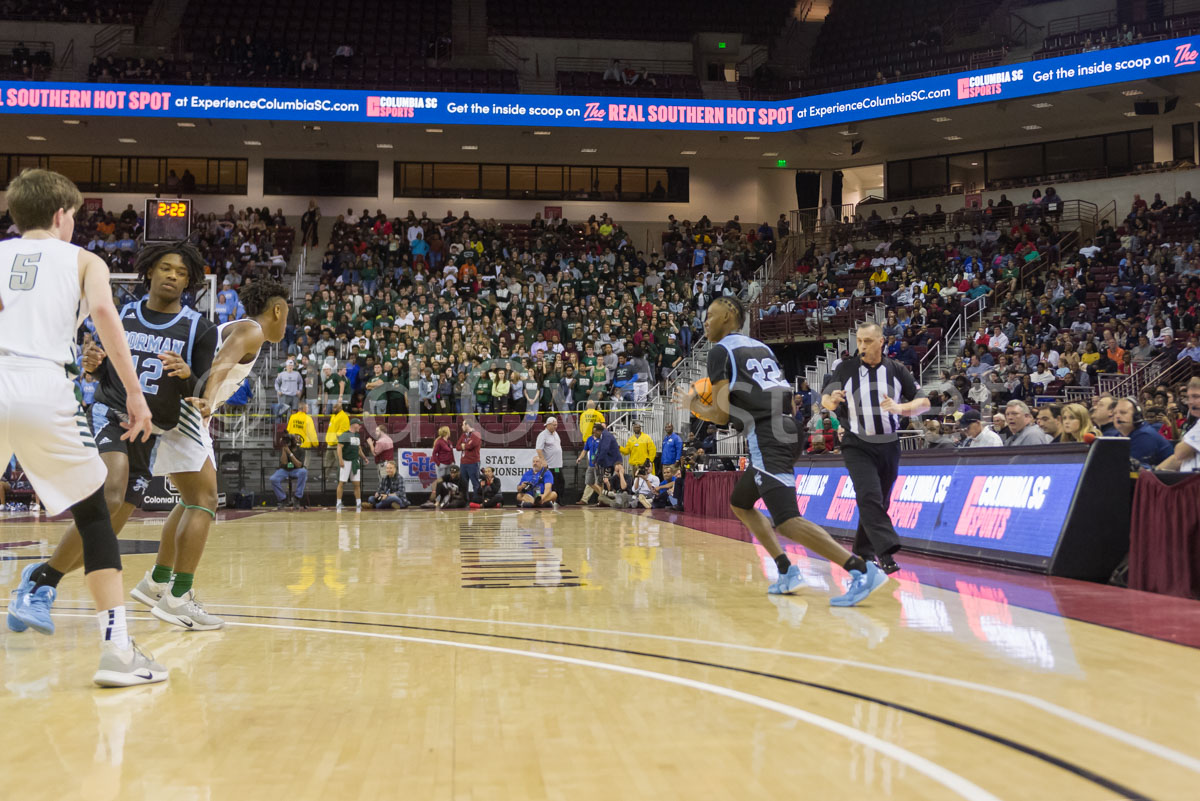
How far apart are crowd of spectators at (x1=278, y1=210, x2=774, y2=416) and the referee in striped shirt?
14.2 m

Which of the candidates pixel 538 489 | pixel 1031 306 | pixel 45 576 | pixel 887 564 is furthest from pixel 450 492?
pixel 45 576

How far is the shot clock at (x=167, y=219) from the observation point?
2141cm

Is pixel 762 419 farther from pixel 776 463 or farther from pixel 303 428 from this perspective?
pixel 303 428

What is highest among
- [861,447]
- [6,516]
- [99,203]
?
[99,203]

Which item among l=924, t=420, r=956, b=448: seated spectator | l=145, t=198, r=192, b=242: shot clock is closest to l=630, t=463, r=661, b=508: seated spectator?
l=924, t=420, r=956, b=448: seated spectator

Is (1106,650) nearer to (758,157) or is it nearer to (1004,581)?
(1004,581)

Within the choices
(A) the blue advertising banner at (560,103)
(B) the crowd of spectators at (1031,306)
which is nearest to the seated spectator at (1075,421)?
(B) the crowd of spectators at (1031,306)

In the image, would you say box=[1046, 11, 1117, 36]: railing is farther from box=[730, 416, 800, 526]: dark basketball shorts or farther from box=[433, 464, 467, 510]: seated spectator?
box=[730, 416, 800, 526]: dark basketball shorts

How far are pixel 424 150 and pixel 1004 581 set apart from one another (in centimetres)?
2824

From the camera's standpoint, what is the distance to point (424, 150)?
106 feet

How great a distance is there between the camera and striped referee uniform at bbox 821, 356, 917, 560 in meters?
6.29

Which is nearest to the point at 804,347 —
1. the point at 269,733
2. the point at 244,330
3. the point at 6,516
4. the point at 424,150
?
the point at 424,150

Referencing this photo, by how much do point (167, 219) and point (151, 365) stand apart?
60.1 ft

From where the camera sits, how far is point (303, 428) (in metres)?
19.2
